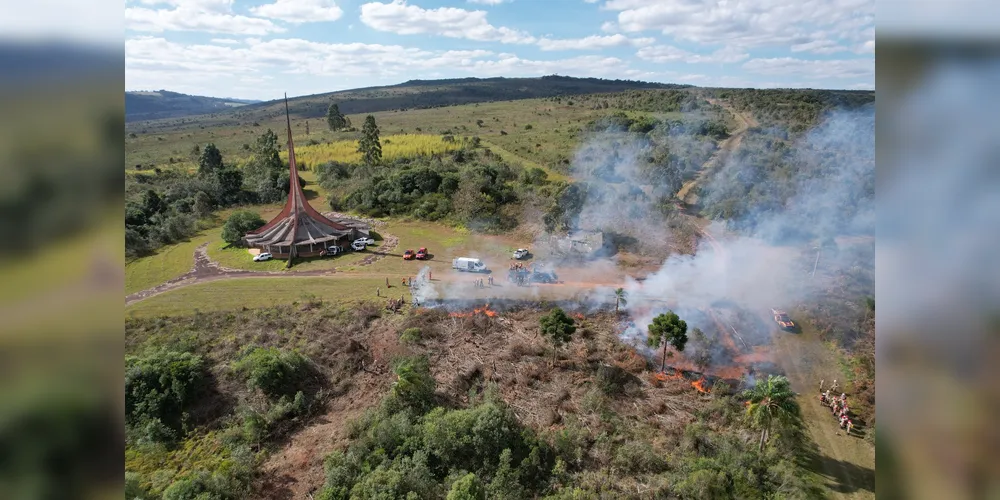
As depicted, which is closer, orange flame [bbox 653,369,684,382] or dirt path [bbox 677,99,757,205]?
orange flame [bbox 653,369,684,382]

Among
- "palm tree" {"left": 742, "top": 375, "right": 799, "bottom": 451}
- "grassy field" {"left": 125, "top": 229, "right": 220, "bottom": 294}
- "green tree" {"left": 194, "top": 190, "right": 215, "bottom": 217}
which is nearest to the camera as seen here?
"palm tree" {"left": 742, "top": 375, "right": 799, "bottom": 451}

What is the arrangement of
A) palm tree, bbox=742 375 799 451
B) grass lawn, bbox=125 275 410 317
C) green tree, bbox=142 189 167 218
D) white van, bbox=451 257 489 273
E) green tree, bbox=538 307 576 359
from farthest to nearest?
green tree, bbox=142 189 167 218, white van, bbox=451 257 489 273, grass lawn, bbox=125 275 410 317, green tree, bbox=538 307 576 359, palm tree, bbox=742 375 799 451

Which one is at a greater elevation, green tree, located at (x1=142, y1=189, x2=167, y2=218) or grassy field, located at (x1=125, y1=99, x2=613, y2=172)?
grassy field, located at (x1=125, y1=99, x2=613, y2=172)

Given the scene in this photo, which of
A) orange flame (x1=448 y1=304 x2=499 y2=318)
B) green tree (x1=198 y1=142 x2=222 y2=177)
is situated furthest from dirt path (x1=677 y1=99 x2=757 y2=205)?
green tree (x1=198 y1=142 x2=222 y2=177)

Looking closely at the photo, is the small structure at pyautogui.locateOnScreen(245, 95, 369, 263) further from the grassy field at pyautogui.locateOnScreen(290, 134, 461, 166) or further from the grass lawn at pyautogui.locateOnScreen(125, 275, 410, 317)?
the grassy field at pyautogui.locateOnScreen(290, 134, 461, 166)
